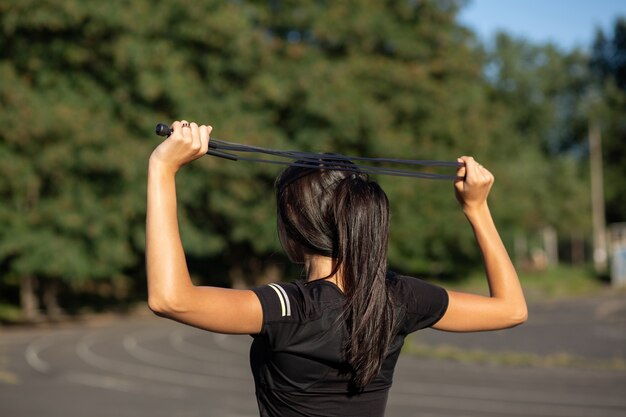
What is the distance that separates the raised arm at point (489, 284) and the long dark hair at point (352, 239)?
242 millimetres

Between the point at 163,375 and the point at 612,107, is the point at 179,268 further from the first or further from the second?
the point at 612,107

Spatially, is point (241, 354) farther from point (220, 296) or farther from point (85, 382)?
point (220, 296)

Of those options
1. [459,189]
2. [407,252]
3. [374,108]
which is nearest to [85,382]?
[459,189]

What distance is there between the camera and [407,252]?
34.4 m

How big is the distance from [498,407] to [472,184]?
1076 cm

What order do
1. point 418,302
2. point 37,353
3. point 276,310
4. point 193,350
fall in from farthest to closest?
point 193,350
point 37,353
point 418,302
point 276,310

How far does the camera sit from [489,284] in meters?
2.24

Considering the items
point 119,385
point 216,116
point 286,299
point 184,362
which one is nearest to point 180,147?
point 286,299

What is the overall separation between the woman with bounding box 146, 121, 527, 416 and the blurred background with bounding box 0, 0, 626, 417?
406 inches

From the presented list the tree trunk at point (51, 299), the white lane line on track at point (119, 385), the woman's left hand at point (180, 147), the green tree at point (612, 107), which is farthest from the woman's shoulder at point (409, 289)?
the green tree at point (612, 107)

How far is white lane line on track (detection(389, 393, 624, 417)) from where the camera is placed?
12.0 metres

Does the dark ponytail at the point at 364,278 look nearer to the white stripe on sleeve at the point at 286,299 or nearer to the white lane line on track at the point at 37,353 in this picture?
the white stripe on sleeve at the point at 286,299

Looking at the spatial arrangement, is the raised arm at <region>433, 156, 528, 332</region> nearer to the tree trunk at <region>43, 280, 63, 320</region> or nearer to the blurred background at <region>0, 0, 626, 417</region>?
the blurred background at <region>0, 0, 626, 417</region>

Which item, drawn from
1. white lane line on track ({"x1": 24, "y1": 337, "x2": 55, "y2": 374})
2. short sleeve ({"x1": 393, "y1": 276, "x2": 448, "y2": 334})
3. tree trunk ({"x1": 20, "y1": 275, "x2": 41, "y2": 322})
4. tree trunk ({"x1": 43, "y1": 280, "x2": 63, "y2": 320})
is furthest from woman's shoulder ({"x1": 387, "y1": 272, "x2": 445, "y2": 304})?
tree trunk ({"x1": 43, "y1": 280, "x2": 63, "y2": 320})
